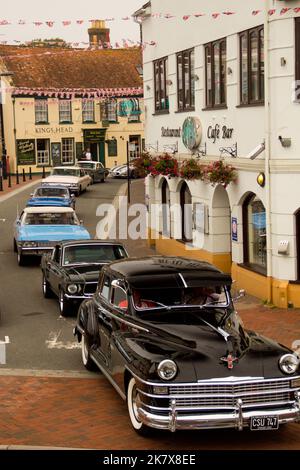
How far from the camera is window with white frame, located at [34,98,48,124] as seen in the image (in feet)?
171

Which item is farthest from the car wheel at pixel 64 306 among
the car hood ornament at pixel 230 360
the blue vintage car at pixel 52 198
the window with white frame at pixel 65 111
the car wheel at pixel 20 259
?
the window with white frame at pixel 65 111

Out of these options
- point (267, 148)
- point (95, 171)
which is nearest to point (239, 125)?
point (267, 148)

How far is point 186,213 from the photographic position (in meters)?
21.3

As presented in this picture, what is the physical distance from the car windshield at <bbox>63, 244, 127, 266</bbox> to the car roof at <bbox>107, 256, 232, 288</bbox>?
17.3 ft

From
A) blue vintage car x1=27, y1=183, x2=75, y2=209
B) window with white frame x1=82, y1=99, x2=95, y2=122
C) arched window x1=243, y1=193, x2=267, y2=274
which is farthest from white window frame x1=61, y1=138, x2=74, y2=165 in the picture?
arched window x1=243, y1=193, x2=267, y2=274

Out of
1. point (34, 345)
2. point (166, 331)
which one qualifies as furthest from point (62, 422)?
point (34, 345)

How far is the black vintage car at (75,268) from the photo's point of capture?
1488 cm

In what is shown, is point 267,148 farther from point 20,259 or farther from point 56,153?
point 56,153

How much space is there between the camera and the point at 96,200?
121 feet

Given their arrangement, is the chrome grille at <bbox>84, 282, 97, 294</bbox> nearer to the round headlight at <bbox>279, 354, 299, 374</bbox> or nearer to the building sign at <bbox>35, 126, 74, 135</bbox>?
the round headlight at <bbox>279, 354, 299, 374</bbox>

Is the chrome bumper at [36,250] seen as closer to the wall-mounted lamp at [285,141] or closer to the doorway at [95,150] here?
the wall-mounted lamp at [285,141]

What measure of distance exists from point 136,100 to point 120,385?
47889mm

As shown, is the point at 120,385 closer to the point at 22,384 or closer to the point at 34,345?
the point at 22,384

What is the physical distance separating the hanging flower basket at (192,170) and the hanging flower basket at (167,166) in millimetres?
1482
